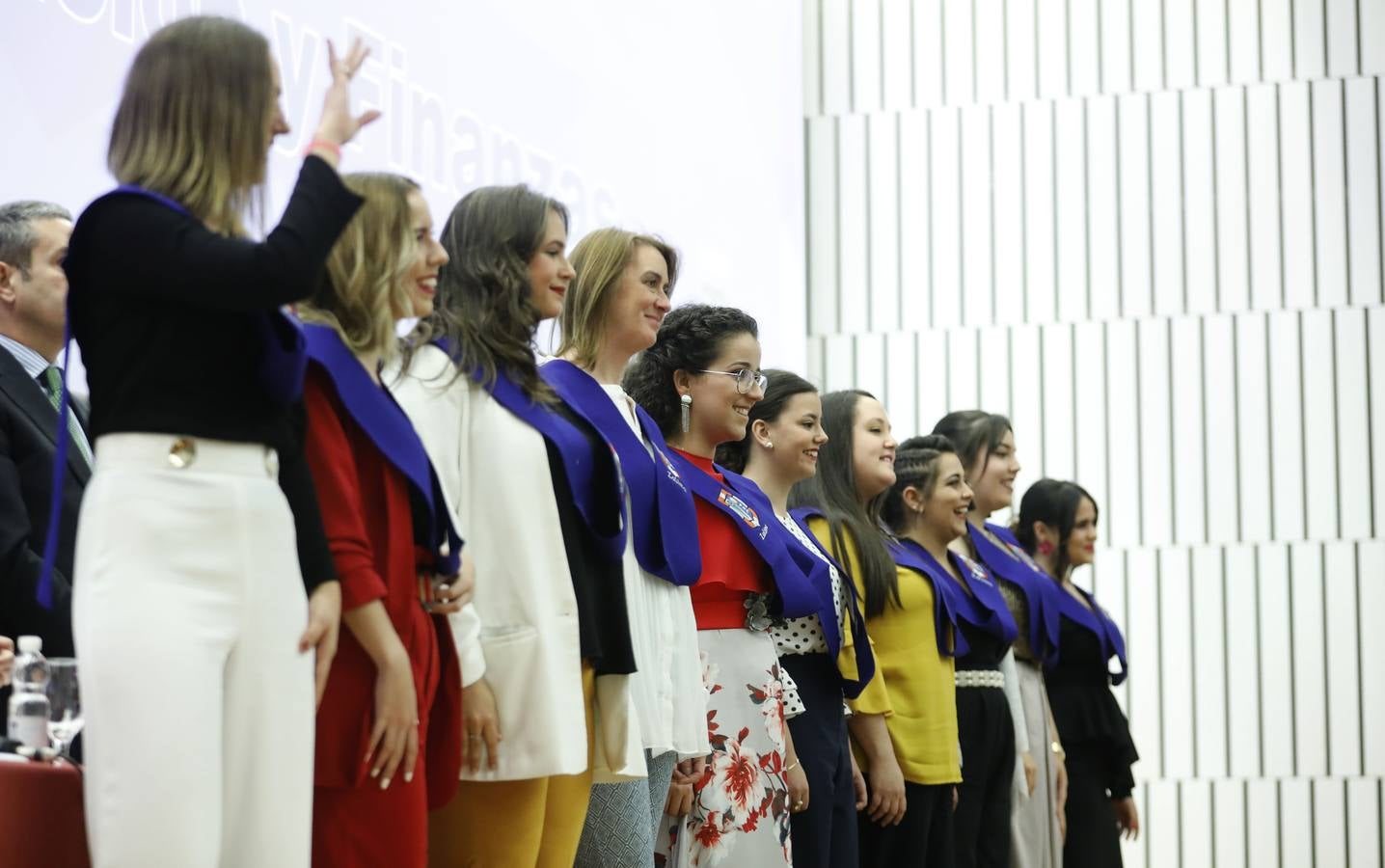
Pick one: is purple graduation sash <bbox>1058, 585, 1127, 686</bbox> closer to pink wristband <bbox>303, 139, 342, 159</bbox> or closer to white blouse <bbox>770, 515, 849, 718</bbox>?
white blouse <bbox>770, 515, 849, 718</bbox>

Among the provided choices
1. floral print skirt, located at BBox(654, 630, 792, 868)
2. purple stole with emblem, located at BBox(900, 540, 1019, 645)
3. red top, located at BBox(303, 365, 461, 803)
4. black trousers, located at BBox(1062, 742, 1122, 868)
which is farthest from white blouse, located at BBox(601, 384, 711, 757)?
black trousers, located at BBox(1062, 742, 1122, 868)

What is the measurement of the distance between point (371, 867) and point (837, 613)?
1791 mm

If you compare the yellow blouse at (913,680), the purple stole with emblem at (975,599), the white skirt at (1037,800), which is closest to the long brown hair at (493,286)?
the yellow blouse at (913,680)

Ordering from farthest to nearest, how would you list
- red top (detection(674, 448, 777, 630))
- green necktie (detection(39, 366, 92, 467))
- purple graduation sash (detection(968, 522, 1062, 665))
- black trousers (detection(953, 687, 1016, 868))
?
purple graduation sash (detection(968, 522, 1062, 665)) → black trousers (detection(953, 687, 1016, 868)) → red top (detection(674, 448, 777, 630)) → green necktie (detection(39, 366, 92, 467))

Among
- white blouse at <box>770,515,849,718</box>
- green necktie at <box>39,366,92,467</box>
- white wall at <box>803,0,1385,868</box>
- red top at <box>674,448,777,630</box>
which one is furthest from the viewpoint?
white wall at <box>803,0,1385,868</box>

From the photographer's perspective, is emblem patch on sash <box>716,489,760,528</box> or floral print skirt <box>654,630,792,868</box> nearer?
floral print skirt <box>654,630,792,868</box>

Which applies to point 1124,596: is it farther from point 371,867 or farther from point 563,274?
point 371,867

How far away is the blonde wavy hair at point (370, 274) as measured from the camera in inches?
84.2

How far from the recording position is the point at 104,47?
344 centimetres

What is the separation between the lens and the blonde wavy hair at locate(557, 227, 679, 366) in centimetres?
300

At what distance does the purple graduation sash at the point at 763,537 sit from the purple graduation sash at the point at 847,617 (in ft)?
0.48

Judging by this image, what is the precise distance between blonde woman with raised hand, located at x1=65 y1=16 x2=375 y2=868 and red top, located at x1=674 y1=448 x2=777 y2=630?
57.9 inches

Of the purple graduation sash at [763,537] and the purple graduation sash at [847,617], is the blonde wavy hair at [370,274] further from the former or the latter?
the purple graduation sash at [847,617]

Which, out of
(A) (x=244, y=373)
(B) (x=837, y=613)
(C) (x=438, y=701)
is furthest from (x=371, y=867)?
(B) (x=837, y=613)
